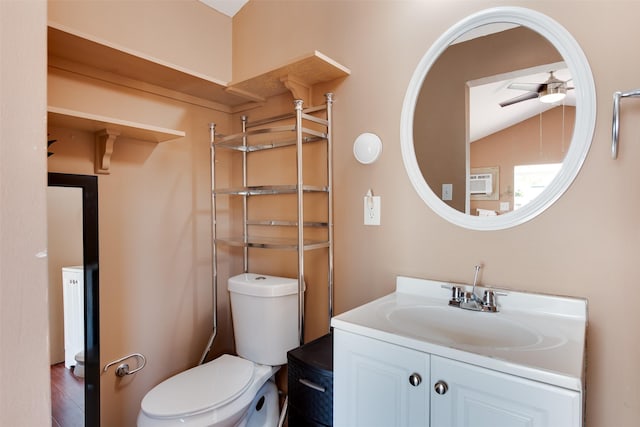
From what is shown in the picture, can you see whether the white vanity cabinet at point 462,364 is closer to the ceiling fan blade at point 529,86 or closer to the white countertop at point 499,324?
the white countertop at point 499,324

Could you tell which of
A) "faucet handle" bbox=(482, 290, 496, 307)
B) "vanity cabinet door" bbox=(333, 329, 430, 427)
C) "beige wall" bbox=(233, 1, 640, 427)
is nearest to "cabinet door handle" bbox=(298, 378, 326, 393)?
"vanity cabinet door" bbox=(333, 329, 430, 427)

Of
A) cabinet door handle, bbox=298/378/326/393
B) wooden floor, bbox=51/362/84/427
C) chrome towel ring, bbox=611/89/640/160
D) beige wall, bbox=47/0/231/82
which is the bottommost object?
wooden floor, bbox=51/362/84/427

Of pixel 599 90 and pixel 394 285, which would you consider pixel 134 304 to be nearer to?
pixel 394 285

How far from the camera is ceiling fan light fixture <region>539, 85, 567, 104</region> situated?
118cm

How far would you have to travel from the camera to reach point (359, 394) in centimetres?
106

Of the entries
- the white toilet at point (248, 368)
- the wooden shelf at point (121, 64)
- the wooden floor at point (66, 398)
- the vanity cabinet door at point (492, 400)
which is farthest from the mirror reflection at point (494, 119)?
the wooden floor at point (66, 398)

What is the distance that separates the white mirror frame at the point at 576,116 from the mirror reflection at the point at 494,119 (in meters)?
0.02

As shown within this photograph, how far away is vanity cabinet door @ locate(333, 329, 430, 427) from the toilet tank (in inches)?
25.7

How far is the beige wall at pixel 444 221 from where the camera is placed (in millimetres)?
1078

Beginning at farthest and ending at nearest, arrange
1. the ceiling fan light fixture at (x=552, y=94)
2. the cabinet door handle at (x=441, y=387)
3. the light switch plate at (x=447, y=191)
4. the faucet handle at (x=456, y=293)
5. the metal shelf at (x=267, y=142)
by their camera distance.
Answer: the metal shelf at (x=267, y=142)
the light switch plate at (x=447, y=191)
the faucet handle at (x=456, y=293)
the ceiling fan light fixture at (x=552, y=94)
the cabinet door handle at (x=441, y=387)

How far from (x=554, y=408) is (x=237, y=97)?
1.96 meters

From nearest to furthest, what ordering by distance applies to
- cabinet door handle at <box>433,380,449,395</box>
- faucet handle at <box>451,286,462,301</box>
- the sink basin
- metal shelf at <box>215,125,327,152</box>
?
cabinet door handle at <box>433,380,449,395</box>
the sink basin
faucet handle at <box>451,286,462,301</box>
metal shelf at <box>215,125,327,152</box>

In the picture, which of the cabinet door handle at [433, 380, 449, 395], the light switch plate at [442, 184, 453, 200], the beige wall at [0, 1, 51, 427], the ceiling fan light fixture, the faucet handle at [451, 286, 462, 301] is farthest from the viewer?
the light switch plate at [442, 184, 453, 200]

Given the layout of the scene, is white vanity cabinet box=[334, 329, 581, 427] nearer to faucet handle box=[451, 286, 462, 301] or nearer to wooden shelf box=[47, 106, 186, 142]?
faucet handle box=[451, 286, 462, 301]
